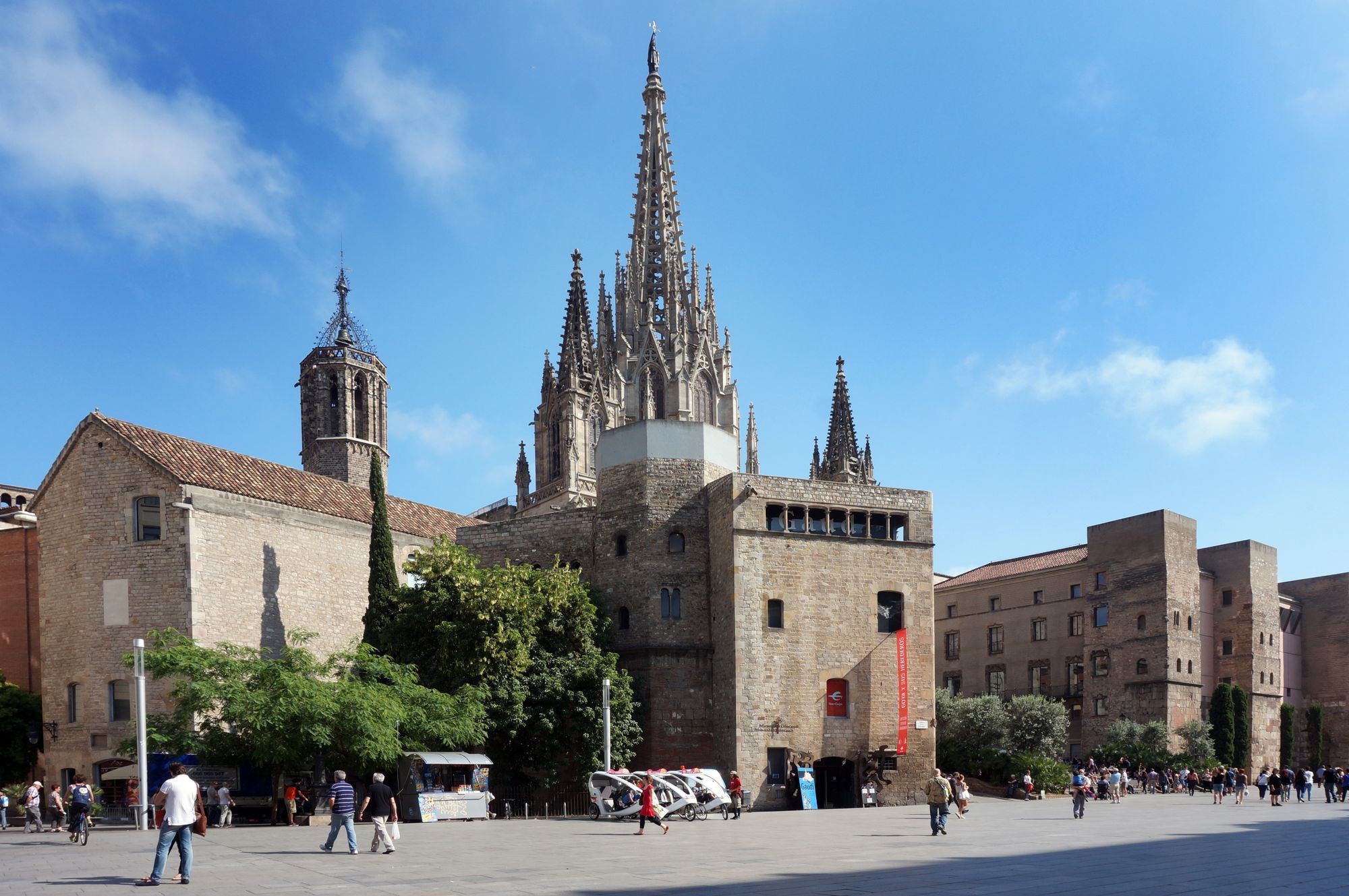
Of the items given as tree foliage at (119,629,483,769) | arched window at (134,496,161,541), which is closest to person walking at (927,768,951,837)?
tree foliage at (119,629,483,769)

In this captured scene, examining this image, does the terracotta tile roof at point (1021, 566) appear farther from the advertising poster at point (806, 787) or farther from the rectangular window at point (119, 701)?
the rectangular window at point (119, 701)

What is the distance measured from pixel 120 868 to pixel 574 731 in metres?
21.3

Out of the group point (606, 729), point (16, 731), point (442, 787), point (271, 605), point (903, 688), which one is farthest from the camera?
point (903, 688)

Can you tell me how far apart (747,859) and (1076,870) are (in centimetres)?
525

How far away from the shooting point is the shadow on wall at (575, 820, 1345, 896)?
1652 cm

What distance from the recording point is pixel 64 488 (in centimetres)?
4094

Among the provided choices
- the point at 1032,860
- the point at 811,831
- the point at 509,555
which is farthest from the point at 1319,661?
the point at 1032,860

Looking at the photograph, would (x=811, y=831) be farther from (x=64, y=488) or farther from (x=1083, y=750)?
(x=1083, y=750)

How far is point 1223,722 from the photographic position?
210 ft

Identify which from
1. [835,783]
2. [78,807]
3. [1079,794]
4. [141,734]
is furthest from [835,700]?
[78,807]

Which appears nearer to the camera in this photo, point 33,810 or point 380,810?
point 380,810

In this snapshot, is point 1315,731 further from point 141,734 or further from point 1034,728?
point 141,734

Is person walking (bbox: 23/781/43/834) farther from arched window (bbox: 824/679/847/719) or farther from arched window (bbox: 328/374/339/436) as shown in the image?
arched window (bbox: 328/374/339/436)

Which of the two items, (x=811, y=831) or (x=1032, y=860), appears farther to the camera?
(x=811, y=831)
